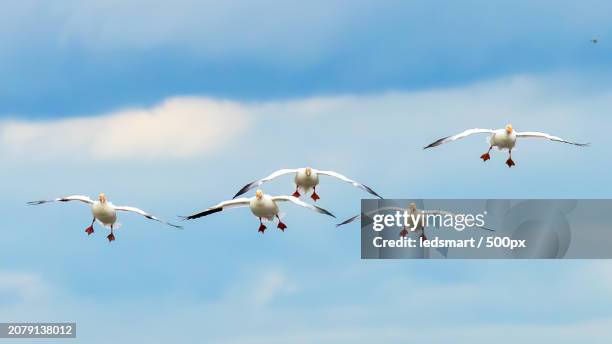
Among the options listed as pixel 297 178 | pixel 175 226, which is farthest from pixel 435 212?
pixel 175 226

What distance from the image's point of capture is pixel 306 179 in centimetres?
9988

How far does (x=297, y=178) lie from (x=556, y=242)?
17.0 meters

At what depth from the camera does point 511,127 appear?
104 meters

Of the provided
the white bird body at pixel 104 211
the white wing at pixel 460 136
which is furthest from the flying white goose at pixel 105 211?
the white wing at pixel 460 136

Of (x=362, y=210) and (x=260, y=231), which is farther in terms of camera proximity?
(x=362, y=210)

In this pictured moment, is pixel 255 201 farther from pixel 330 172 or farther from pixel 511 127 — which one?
pixel 511 127

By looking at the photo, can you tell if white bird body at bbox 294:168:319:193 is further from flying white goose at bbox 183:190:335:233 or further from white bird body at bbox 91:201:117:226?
white bird body at bbox 91:201:117:226

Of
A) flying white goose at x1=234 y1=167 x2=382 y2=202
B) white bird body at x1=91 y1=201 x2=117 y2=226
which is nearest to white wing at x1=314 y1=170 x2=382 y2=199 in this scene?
flying white goose at x1=234 y1=167 x2=382 y2=202

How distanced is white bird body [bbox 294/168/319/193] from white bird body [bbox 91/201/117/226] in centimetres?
1097

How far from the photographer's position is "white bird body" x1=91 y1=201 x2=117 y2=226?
102 metres

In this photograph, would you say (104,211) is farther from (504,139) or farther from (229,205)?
→ (504,139)

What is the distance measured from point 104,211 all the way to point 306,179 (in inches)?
472

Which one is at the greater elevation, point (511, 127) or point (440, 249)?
point (511, 127)

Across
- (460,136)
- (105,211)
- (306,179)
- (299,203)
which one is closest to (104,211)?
(105,211)
